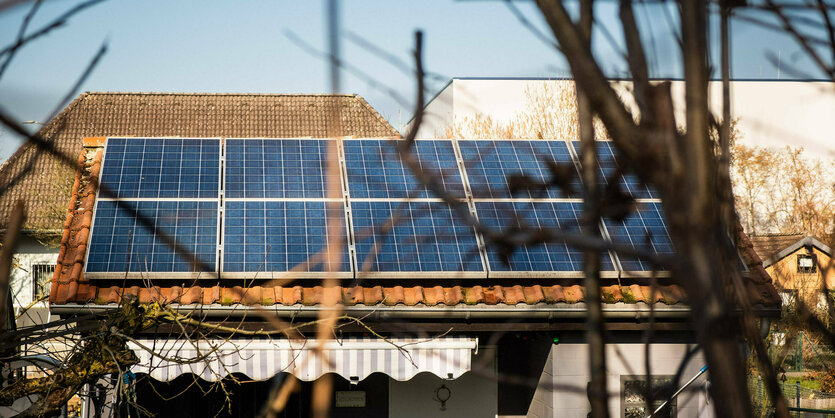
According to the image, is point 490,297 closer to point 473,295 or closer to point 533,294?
point 473,295

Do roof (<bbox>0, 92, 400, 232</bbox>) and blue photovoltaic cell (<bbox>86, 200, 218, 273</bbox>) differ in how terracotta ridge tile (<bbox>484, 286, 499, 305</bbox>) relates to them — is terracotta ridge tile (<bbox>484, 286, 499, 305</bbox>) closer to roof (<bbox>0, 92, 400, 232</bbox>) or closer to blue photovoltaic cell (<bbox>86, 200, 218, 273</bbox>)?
blue photovoltaic cell (<bbox>86, 200, 218, 273</bbox>)

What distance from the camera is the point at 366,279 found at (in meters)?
7.49

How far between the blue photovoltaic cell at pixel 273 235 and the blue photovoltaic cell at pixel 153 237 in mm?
185

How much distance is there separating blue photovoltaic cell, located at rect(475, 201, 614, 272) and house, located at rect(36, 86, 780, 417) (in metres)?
0.02

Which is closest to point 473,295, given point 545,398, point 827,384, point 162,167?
point 545,398

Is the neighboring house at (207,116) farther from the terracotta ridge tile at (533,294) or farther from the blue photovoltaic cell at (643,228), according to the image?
the terracotta ridge tile at (533,294)

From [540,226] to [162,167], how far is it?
14.0 ft

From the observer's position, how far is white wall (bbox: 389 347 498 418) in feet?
30.0

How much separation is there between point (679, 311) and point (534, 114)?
2110 cm

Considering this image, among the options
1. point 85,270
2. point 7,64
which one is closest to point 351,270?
point 85,270

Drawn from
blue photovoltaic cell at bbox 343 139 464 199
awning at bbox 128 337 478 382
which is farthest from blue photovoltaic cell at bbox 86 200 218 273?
blue photovoltaic cell at bbox 343 139 464 199

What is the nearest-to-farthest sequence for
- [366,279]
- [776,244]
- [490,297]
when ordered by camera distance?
[776,244] < [366,279] < [490,297]

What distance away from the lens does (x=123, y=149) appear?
31.7 feet

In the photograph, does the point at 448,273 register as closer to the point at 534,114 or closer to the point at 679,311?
the point at 679,311
